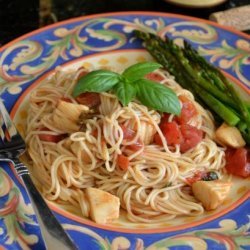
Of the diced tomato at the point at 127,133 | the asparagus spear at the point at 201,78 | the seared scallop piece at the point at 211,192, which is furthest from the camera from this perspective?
the asparagus spear at the point at 201,78

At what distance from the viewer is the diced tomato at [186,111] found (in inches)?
167

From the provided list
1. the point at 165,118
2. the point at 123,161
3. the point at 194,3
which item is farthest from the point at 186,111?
the point at 194,3

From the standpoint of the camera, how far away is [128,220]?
12.6 ft

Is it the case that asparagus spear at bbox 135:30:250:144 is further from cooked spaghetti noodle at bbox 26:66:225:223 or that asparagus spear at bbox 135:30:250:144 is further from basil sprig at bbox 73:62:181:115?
basil sprig at bbox 73:62:181:115

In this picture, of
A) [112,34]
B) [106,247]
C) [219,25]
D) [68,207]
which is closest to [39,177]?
[68,207]

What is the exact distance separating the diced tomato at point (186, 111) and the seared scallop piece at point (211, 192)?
1.73 ft

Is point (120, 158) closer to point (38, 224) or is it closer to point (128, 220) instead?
A: point (128, 220)

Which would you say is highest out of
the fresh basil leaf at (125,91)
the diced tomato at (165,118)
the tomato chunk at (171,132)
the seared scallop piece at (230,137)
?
the fresh basil leaf at (125,91)

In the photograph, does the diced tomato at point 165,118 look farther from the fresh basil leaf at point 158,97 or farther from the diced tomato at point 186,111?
the fresh basil leaf at point 158,97

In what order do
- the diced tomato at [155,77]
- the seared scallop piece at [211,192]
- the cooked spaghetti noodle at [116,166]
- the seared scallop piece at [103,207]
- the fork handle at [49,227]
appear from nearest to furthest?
1. the fork handle at [49,227]
2. the seared scallop piece at [103,207]
3. the seared scallop piece at [211,192]
4. the cooked spaghetti noodle at [116,166]
5. the diced tomato at [155,77]

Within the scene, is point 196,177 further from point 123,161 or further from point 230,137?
point 123,161

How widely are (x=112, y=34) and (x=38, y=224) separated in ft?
7.67

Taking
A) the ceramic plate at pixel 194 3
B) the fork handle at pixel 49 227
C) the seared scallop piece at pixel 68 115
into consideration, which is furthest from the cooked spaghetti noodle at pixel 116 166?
the ceramic plate at pixel 194 3

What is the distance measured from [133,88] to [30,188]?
1.07m
